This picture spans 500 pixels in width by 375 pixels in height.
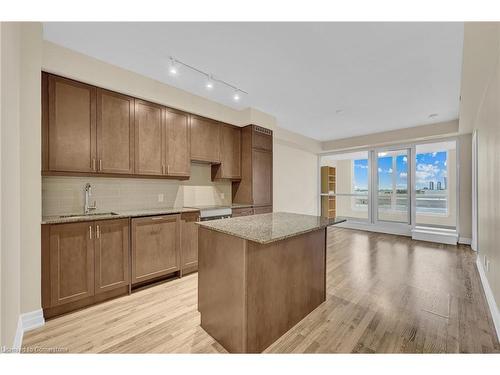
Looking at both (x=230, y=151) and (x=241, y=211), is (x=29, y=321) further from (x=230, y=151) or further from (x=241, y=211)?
(x=230, y=151)

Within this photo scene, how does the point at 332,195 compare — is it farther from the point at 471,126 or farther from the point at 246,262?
the point at 246,262

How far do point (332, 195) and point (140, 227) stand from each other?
6152 millimetres

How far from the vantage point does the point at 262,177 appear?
4227 millimetres

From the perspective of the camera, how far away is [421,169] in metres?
5.38

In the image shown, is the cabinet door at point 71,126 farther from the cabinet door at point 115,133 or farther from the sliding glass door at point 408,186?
the sliding glass door at point 408,186

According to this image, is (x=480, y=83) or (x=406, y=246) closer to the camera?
(x=480, y=83)

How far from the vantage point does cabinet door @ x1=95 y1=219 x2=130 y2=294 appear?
225 centimetres

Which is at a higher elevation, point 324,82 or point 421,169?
point 324,82

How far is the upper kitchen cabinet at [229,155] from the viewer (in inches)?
152

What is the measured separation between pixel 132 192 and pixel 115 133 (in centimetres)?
84

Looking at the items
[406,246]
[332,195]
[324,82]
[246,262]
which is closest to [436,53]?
[324,82]

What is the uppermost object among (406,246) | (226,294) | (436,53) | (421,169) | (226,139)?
(436,53)

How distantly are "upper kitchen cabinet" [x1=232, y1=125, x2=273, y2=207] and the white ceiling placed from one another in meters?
0.65

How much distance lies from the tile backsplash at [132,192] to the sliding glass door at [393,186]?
174 inches
